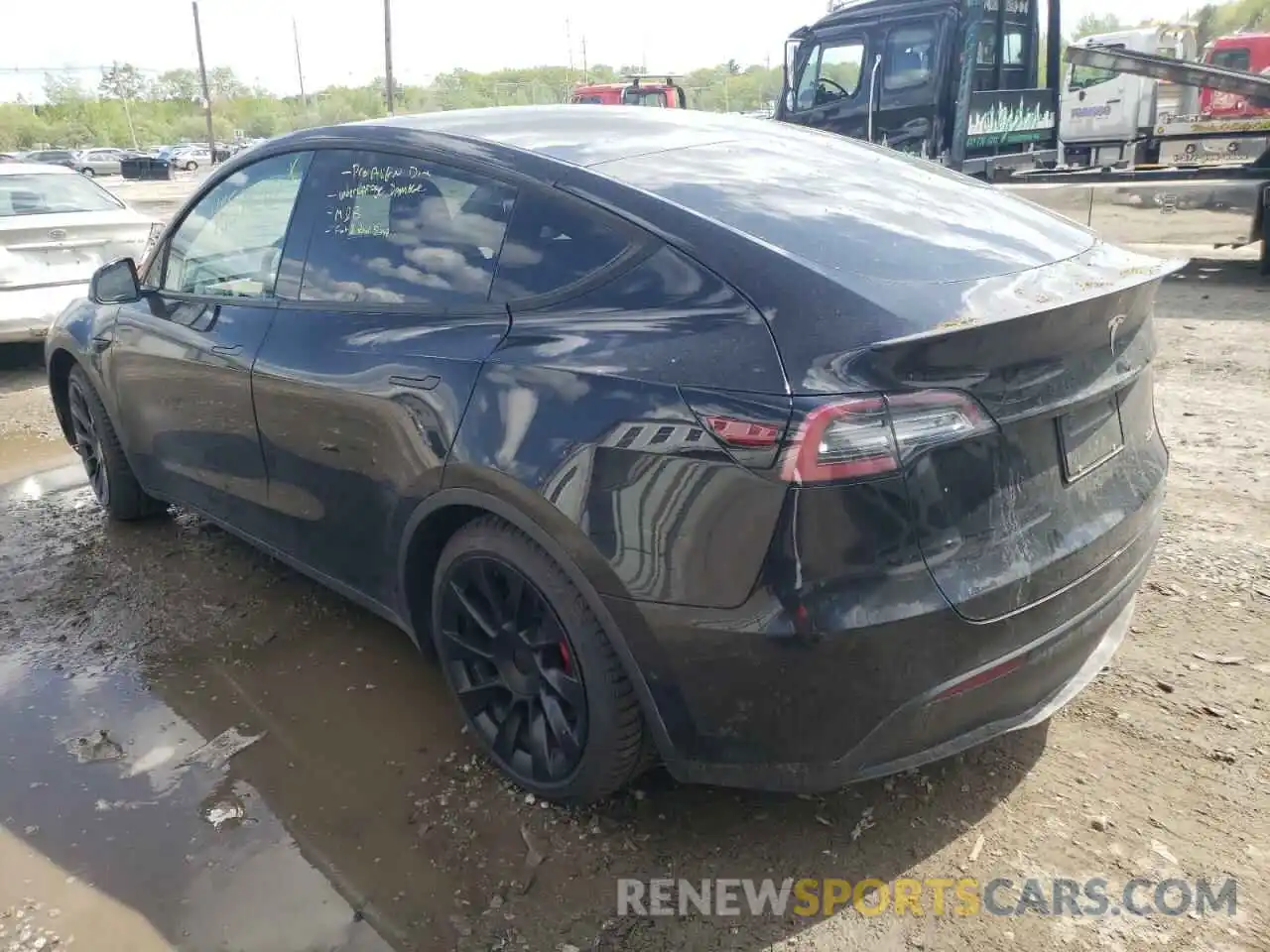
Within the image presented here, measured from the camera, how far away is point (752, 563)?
2.02m

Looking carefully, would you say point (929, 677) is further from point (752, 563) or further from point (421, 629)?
point (421, 629)

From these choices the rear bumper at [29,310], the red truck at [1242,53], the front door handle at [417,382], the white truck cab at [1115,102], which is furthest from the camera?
the red truck at [1242,53]

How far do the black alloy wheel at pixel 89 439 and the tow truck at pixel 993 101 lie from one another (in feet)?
25.9

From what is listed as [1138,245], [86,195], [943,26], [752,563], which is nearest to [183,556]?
[752,563]

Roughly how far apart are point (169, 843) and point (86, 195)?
725 cm

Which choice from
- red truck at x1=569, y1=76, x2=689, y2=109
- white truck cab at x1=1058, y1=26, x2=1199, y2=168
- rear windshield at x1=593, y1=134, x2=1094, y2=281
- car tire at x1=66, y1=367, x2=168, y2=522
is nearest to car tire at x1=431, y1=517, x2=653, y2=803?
rear windshield at x1=593, y1=134, x2=1094, y2=281

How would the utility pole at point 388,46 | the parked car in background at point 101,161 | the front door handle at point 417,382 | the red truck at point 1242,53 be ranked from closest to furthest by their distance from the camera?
the front door handle at point 417,382 → the red truck at point 1242,53 → the utility pole at point 388,46 → the parked car in background at point 101,161

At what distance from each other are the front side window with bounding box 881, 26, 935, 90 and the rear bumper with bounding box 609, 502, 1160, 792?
29.4ft

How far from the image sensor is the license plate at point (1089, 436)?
226cm

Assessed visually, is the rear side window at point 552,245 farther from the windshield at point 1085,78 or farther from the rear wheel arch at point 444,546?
the windshield at point 1085,78

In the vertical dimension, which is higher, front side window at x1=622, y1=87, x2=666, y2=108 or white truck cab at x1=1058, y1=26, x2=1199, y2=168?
front side window at x1=622, y1=87, x2=666, y2=108

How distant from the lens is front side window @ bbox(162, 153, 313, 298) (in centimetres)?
334

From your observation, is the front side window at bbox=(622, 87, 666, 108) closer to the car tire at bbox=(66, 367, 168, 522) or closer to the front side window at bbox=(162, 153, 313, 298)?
the car tire at bbox=(66, 367, 168, 522)

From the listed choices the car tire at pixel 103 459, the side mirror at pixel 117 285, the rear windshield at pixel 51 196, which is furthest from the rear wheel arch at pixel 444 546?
the rear windshield at pixel 51 196
